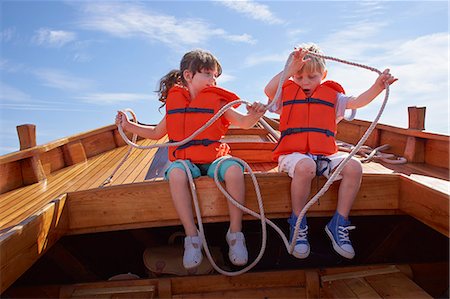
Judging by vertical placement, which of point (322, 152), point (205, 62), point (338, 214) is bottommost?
point (338, 214)

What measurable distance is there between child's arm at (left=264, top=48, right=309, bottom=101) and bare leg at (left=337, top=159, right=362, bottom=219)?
0.65m

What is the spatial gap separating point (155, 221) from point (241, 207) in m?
0.58

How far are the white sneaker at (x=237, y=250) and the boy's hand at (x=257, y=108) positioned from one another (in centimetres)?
71

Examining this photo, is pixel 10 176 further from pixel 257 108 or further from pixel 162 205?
pixel 257 108

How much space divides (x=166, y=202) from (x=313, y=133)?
1.04 meters

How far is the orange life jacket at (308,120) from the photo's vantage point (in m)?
2.70

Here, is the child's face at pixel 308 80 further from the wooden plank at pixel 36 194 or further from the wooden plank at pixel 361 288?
the wooden plank at pixel 36 194

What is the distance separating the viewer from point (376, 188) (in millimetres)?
2627

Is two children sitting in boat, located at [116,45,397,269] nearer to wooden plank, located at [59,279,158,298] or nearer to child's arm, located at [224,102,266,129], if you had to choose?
child's arm, located at [224,102,266,129]

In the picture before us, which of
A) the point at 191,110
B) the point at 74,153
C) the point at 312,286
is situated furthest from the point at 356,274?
the point at 74,153

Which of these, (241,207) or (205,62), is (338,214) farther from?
(205,62)

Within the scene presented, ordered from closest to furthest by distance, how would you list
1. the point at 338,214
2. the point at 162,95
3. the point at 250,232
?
the point at 338,214, the point at 162,95, the point at 250,232

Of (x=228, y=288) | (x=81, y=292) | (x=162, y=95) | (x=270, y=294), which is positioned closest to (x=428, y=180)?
(x=270, y=294)

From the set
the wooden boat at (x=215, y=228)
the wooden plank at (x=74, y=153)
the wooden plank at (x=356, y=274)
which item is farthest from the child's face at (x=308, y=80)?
the wooden plank at (x=74, y=153)
